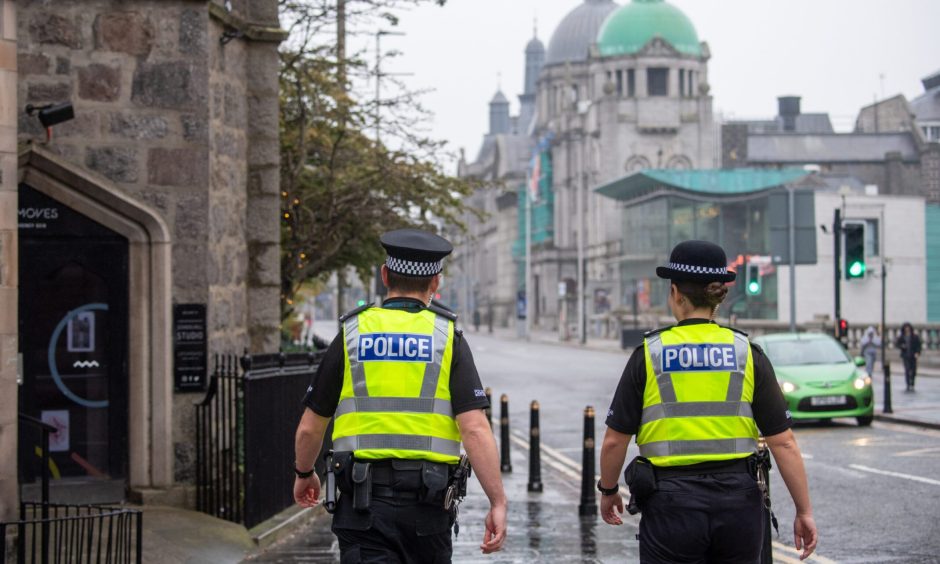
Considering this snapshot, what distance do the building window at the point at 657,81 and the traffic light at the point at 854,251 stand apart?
294ft

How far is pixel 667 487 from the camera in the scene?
5.77 m

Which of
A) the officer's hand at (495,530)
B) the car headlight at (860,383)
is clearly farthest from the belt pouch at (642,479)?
the car headlight at (860,383)

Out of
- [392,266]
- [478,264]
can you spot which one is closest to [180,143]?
[392,266]

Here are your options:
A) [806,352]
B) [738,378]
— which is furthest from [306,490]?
[806,352]

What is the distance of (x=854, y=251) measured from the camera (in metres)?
26.7

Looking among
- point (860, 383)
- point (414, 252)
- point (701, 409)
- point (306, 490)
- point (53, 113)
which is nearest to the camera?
point (414, 252)

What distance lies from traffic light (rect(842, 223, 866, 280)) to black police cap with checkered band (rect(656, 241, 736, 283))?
21.2 meters

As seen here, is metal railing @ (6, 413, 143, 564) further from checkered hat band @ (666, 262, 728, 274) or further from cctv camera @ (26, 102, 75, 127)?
checkered hat band @ (666, 262, 728, 274)

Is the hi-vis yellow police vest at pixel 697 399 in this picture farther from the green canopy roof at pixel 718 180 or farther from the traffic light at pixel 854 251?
the green canopy roof at pixel 718 180

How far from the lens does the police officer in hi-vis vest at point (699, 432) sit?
5.70 meters

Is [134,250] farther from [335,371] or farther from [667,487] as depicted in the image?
[667,487]

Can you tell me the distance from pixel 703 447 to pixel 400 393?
1.26 m

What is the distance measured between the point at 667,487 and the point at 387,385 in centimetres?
121

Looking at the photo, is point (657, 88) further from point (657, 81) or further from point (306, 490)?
point (306, 490)
